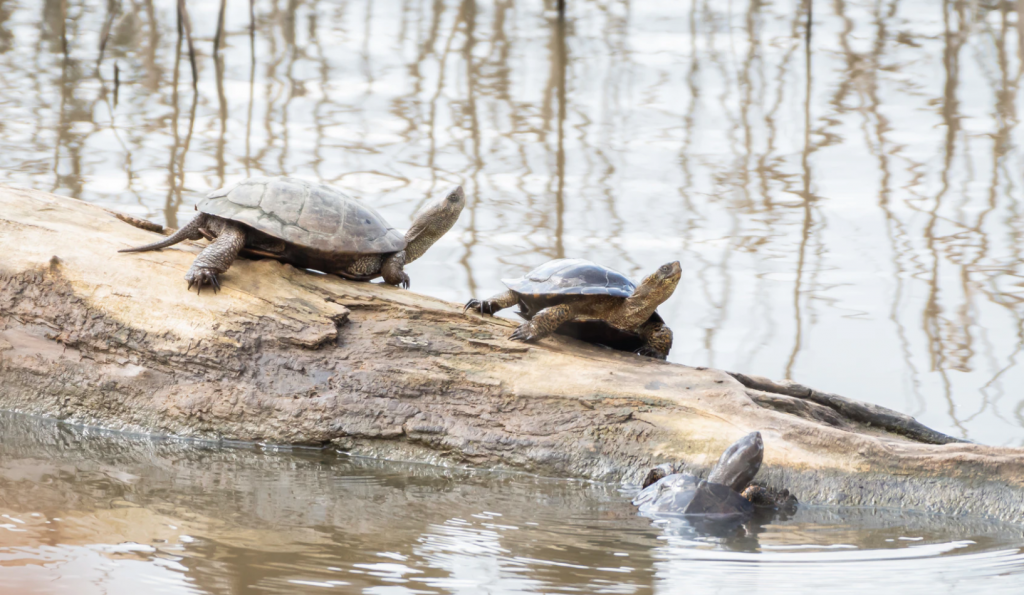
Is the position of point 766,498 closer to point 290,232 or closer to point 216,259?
point 290,232

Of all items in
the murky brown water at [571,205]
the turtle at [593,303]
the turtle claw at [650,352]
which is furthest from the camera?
the turtle claw at [650,352]

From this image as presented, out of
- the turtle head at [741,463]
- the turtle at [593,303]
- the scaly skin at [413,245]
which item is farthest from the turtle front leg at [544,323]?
the turtle head at [741,463]

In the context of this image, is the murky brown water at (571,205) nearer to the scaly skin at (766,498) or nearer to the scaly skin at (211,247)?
the scaly skin at (766,498)

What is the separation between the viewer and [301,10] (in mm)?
14914

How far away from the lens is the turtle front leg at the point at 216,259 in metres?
4.07

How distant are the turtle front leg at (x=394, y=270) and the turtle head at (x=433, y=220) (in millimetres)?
185

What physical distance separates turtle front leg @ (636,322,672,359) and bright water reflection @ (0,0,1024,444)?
0.95 m

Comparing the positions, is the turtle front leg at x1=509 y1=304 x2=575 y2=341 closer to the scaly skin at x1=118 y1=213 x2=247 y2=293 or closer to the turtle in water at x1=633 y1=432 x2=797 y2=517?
the turtle in water at x1=633 y1=432 x2=797 y2=517

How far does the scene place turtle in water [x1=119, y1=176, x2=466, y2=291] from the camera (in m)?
4.14

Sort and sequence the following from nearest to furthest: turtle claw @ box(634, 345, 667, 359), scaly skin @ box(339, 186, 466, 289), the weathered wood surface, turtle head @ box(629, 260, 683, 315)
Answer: the weathered wood surface
turtle head @ box(629, 260, 683, 315)
turtle claw @ box(634, 345, 667, 359)
scaly skin @ box(339, 186, 466, 289)

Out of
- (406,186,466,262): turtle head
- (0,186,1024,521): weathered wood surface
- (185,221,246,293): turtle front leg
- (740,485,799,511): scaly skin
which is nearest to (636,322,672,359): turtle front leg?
(0,186,1024,521): weathered wood surface

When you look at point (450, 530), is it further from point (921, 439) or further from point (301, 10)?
point (301, 10)

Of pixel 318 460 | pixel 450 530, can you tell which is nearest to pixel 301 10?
pixel 318 460

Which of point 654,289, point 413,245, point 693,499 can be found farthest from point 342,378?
point 693,499
